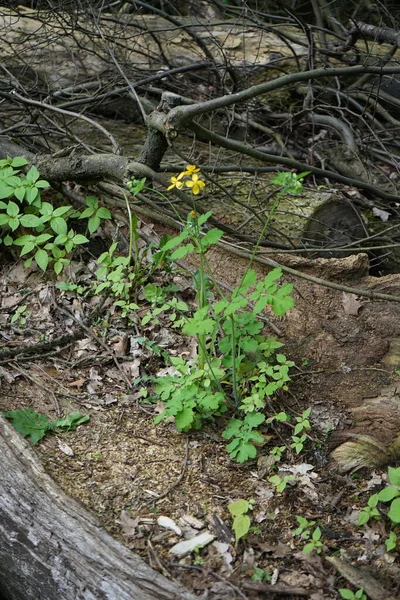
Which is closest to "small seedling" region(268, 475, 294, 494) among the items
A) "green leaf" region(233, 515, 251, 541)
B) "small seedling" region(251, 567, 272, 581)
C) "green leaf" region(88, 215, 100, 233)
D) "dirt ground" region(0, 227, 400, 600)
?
"dirt ground" region(0, 227, 400, 600)

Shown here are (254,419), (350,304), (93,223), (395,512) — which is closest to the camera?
(395,512)

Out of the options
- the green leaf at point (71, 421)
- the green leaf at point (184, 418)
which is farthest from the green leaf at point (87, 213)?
the green leaf at point (184, 418)

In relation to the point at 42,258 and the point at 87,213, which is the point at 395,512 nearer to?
the point at 42,258

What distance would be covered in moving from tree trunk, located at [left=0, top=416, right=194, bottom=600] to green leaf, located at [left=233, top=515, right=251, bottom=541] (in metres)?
0.36

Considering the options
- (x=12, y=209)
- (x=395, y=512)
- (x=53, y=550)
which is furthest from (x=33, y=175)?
(x=395, y=512)

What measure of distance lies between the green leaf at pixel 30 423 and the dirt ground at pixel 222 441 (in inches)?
2.3

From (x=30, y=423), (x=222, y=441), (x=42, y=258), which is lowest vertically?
(x=222, y=441)

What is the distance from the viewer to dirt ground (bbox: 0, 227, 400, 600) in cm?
267

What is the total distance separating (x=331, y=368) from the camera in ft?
11.8

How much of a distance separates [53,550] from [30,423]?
743 mm

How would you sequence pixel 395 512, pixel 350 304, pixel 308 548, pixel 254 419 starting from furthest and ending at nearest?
pixel 350 304
pixel 254 419
pixel 308 548
pixel 395 512

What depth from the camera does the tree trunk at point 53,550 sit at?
2520 millimetres

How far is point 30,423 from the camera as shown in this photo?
3.24 m

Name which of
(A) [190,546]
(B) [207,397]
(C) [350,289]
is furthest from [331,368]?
(A) [190,546]
